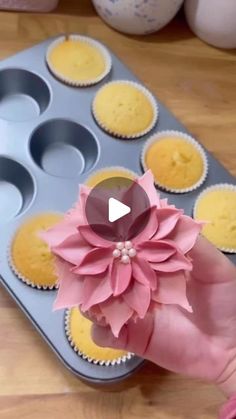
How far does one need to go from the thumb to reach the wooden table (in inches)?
3.5

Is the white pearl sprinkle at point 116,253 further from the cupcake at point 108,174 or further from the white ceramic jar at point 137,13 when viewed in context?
the white ceramic jar at point 137,13

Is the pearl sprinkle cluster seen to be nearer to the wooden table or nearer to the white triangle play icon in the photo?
the white triangle play icon

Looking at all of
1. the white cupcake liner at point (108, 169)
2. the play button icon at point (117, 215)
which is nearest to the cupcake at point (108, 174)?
the white cupcake liner at point (108, 169)

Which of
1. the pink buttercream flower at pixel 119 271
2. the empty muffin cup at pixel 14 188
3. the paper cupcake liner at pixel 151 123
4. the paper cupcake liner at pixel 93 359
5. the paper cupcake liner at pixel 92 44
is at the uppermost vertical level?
the pink buttercream flower at pixel 119 271

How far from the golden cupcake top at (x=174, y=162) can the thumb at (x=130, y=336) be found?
0.64 feet

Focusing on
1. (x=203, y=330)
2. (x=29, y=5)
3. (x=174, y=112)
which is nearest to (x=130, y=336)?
(x=203, y=330)

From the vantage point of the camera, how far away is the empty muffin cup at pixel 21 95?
0.82 meters

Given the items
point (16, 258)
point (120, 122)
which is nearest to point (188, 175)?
point (120, 122)

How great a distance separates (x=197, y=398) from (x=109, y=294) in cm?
24

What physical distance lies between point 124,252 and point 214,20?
0.44 m

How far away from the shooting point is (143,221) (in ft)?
1.66

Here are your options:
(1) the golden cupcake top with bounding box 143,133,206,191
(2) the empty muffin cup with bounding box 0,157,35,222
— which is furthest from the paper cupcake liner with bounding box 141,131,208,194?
(2) the empty muffin cup with bounding box 0,157,35,222

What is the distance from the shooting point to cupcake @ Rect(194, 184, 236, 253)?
73cm

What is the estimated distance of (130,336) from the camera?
59cm
